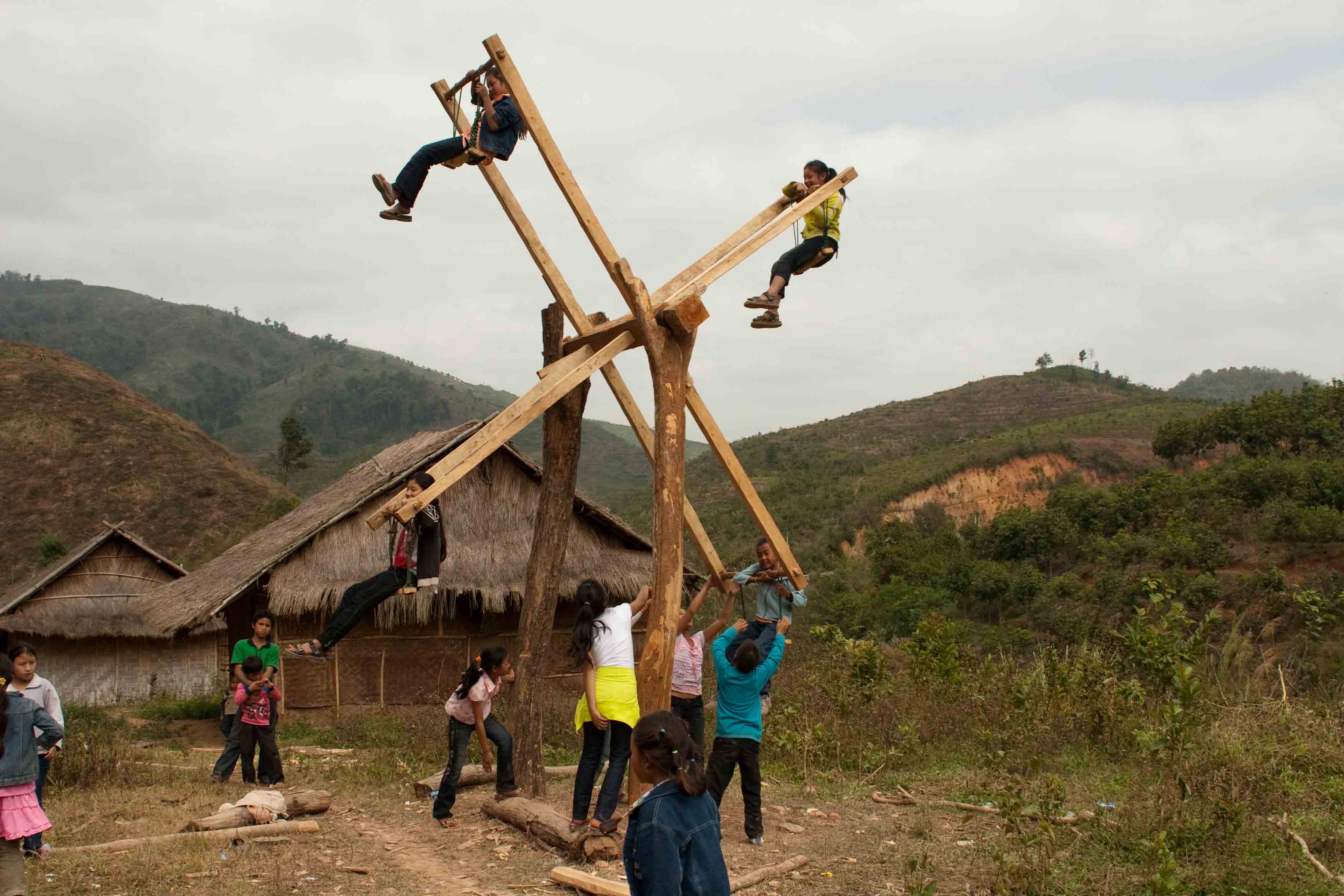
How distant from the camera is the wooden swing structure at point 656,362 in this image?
6.08 m

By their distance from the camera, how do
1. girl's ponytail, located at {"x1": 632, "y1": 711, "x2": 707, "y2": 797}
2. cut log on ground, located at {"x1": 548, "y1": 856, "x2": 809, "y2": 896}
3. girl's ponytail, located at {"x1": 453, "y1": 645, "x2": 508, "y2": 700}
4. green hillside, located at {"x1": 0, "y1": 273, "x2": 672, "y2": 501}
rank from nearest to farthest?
girl's ponytail, located at {"x1": 632, "y1": 711, "x2": 707, "y2": 797} < cut log on ground, located at {"x1": 548, "y1": 856, "x2": 809, "y2": 896} < girl's ponytail, located at {"x1": 453, "y1": 645, "x2": 508, "y2": 700} < green hillside, located at {"x1": 0, "y1": 273, "x2": 672, "y2": 501}

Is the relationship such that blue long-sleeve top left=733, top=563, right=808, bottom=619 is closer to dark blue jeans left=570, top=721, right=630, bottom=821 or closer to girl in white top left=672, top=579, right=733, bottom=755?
girl in white top left=672, top=579, right=733, bottom=755

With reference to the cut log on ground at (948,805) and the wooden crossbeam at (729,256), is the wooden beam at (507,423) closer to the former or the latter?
the wooden crossbeam at (729,256)

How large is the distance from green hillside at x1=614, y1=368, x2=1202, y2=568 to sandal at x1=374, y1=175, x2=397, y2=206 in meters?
23.2

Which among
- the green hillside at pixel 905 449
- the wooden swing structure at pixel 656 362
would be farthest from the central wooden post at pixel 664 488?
the green hillside at pixel 905 449

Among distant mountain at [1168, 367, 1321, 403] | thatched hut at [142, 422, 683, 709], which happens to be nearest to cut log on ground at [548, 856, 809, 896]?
thatched hut at [142, 422, 683, 709]

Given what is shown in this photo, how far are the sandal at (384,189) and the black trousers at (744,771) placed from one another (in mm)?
3632

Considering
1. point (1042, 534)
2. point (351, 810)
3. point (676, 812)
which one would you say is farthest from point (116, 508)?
point (676, 812)

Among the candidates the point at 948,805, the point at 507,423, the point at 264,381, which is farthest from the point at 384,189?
the point at 264,381

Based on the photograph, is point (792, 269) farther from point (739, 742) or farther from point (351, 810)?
point (351, 810)

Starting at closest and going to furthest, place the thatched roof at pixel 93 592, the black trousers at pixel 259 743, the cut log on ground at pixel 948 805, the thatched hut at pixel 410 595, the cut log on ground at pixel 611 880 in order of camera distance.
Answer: the cut log on ground at pixel 611 880
the cut log on ground at pixel 948 805
the black trousers at pixel 259 743
the thatched hut at pixel 410 595
the thatched roof at pixel 93 592

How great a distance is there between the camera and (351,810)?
7.48m

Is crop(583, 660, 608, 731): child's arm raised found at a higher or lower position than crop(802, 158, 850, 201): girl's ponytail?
lower

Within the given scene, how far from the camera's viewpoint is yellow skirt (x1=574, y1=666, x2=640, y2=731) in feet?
20.0
